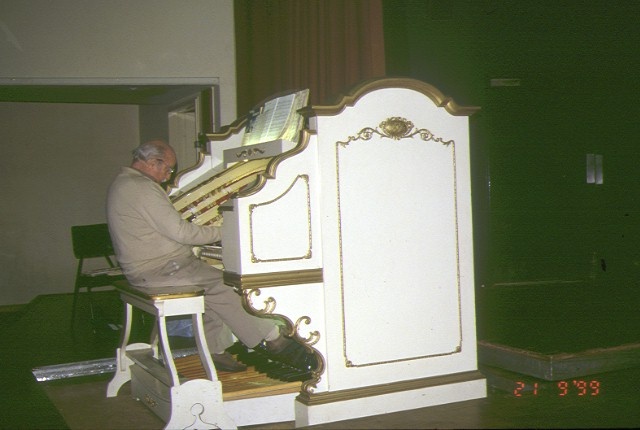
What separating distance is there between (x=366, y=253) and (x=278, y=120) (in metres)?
0.88

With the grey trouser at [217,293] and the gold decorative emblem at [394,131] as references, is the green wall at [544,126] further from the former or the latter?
the grey trouser at [217,293]

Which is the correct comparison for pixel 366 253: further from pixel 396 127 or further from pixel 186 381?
pixel 186 381

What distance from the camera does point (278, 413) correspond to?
323 cm

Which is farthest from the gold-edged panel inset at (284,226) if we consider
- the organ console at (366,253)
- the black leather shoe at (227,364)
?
the black leather shoe at (227,364)

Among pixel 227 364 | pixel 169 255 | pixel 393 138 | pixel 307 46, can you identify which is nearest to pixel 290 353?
pixel 227 364

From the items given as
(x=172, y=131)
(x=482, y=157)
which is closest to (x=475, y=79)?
(x=482, y=157)

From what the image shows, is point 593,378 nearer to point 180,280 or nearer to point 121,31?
point 180,280

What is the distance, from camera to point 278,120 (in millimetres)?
3729

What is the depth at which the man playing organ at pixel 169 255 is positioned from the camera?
11.1 feet

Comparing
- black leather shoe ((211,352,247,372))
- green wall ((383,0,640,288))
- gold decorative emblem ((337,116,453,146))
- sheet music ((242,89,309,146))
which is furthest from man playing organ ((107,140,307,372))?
green wall ((383,0,640,288))

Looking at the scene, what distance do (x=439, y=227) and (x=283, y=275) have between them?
748mm

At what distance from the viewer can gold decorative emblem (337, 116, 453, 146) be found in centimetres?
321

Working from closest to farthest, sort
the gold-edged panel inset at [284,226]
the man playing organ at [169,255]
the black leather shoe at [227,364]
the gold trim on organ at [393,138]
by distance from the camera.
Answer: the gold-edged panel inset at [284,226]
the gold trim on organ at [393,138]
the man playing organ at [169,255]
the black leather shoe at [227,364]

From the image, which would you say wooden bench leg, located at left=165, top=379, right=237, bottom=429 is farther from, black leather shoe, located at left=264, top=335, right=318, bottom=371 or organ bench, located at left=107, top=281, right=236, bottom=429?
black leather shoe, located at left=264, top=335, right=318, bottom=371
